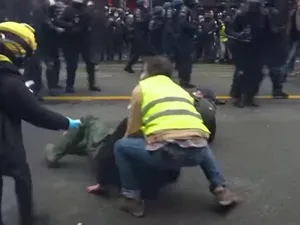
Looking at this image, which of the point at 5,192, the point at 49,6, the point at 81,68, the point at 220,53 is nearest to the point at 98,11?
the point at 81,68

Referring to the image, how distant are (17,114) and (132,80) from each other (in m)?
8.01

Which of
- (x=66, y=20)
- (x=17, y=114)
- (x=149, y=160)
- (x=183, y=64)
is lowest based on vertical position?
(x=183, y=64)

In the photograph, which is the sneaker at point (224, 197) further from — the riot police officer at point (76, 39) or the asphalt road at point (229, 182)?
the riot police officer at point (76, 39)

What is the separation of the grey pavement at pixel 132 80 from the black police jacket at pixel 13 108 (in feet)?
19.7

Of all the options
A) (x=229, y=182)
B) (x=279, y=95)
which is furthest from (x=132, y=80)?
(x=229, y=182)

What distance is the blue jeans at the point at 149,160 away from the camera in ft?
15.2

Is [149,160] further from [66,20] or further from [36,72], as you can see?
[66,20]

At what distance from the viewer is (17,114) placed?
4.22m

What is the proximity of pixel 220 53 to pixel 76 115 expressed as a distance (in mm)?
8775

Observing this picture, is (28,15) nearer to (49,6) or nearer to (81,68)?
(49,6)

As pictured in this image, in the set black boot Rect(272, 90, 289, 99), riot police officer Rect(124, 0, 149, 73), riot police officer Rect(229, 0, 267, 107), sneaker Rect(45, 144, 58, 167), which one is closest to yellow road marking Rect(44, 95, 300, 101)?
black boot Rect(272, 90, 289, 99)

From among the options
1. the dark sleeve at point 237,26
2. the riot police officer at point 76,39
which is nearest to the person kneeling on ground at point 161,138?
the dark sleeve at point 237,26

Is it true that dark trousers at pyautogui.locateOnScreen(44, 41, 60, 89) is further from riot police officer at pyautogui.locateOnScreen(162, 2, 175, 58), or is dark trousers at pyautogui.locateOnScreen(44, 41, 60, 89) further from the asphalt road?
the asphalt road

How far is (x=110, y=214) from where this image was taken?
4.91m
